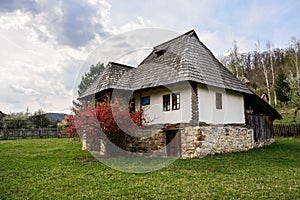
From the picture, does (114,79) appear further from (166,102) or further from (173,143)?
(173,143)

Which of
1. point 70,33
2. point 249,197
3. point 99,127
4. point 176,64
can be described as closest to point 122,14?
point 70,33

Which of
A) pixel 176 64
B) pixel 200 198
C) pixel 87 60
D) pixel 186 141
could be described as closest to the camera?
pixel 200 198

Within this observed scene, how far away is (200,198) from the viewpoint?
16.5 ft

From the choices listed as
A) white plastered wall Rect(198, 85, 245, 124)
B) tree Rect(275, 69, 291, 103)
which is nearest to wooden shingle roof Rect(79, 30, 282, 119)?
white plastered wall Rect(198, 85, 245, 124)

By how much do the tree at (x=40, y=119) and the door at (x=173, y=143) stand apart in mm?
22345

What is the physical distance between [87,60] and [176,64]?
4.12 m

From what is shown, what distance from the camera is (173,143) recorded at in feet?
39.1

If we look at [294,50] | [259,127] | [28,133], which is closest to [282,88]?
[294,50]

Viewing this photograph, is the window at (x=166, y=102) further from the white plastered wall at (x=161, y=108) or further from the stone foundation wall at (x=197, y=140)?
the stone foundation wall at (x=197, y=140)

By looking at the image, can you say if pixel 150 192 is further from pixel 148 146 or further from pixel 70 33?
pixel 70 33

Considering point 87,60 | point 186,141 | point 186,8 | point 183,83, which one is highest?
point 186,8

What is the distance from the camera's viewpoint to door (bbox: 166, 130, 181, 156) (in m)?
11.7

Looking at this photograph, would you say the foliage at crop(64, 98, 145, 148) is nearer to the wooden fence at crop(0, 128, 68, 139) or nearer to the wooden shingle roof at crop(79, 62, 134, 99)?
the wooden shingle roof at crop(79, 62, 134, 99)

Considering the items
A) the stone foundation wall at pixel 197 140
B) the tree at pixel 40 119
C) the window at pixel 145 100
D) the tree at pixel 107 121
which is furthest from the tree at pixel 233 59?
the tree at pixel 107 121
